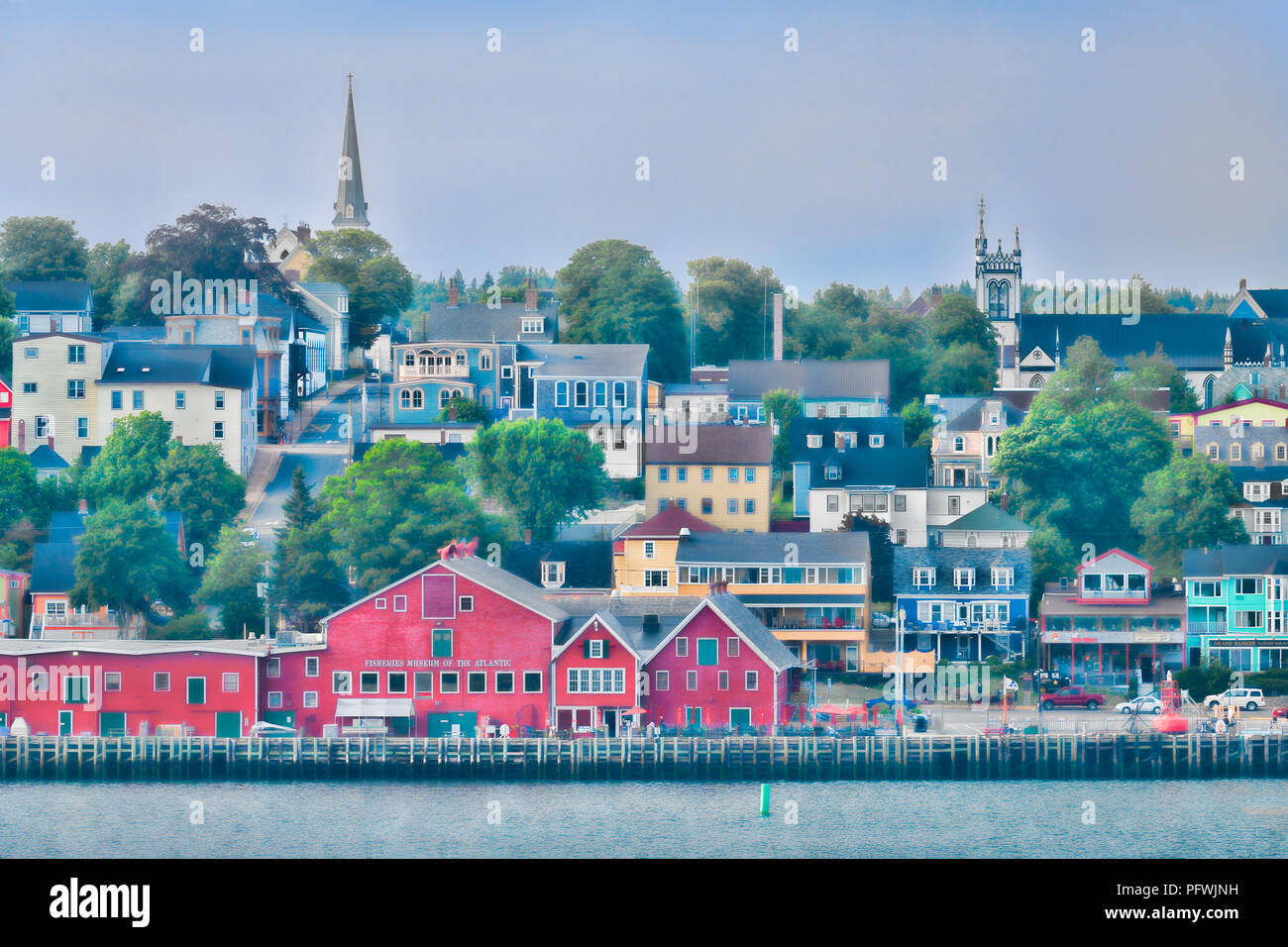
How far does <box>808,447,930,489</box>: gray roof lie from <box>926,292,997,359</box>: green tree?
3358 cm

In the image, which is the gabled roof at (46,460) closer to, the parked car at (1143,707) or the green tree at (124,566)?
the green tree at (124,566)

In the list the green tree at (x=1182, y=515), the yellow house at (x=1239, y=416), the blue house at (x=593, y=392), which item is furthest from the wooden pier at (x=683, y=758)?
the yellow house at (x=1239, y=416)

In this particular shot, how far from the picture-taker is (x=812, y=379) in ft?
350

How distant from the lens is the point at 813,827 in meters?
60.5

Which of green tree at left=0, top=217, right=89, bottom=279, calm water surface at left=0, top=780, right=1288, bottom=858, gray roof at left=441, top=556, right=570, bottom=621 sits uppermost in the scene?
green tree at left=0, top=217, right=89, bottom=279

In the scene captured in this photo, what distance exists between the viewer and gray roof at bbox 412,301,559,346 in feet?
354

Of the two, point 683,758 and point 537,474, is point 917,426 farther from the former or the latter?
point 683,758

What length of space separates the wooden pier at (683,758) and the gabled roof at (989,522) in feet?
58.1

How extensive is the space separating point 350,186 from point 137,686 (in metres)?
99.0

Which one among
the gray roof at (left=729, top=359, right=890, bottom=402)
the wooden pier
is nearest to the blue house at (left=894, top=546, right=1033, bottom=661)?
the wooden pier

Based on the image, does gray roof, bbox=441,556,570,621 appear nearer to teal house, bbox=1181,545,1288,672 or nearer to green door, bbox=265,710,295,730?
green door, bbox=265,710,295,730

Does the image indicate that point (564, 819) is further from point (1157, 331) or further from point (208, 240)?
point (1157, 331)
